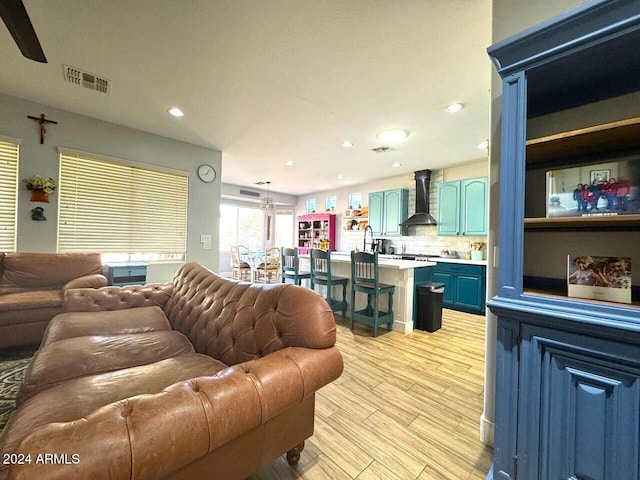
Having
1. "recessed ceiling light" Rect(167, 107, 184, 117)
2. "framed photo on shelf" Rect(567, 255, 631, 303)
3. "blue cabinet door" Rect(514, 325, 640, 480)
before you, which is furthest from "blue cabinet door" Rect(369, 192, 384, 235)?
"blue cabinet door" Rect(514, 325, 640, 480)

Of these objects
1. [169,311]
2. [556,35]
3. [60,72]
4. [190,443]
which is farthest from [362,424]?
[60,72]

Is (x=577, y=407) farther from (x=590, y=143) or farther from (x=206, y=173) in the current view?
(x=206, y=173)

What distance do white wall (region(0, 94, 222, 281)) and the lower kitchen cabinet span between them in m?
4.00

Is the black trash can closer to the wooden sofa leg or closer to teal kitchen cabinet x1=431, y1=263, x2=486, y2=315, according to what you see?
teal kitchen cabinet x1=431, y1=263, x2=486, y2=315

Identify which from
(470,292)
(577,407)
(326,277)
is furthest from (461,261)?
(577,407)

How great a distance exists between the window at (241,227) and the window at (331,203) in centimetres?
Result: 223

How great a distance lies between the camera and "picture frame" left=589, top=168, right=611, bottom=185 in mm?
1140

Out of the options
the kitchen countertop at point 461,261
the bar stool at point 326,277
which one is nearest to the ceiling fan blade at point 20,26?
the bar stool at point 326,277

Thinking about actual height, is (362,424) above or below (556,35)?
below

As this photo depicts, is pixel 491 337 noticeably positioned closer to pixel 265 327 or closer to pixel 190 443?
pixel 265 327

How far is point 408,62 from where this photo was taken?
2.21 m

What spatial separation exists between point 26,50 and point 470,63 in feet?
10.7

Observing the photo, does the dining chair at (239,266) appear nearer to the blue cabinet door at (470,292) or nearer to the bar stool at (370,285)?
the bar stool at (370,285)

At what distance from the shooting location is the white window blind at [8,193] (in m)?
2.99
